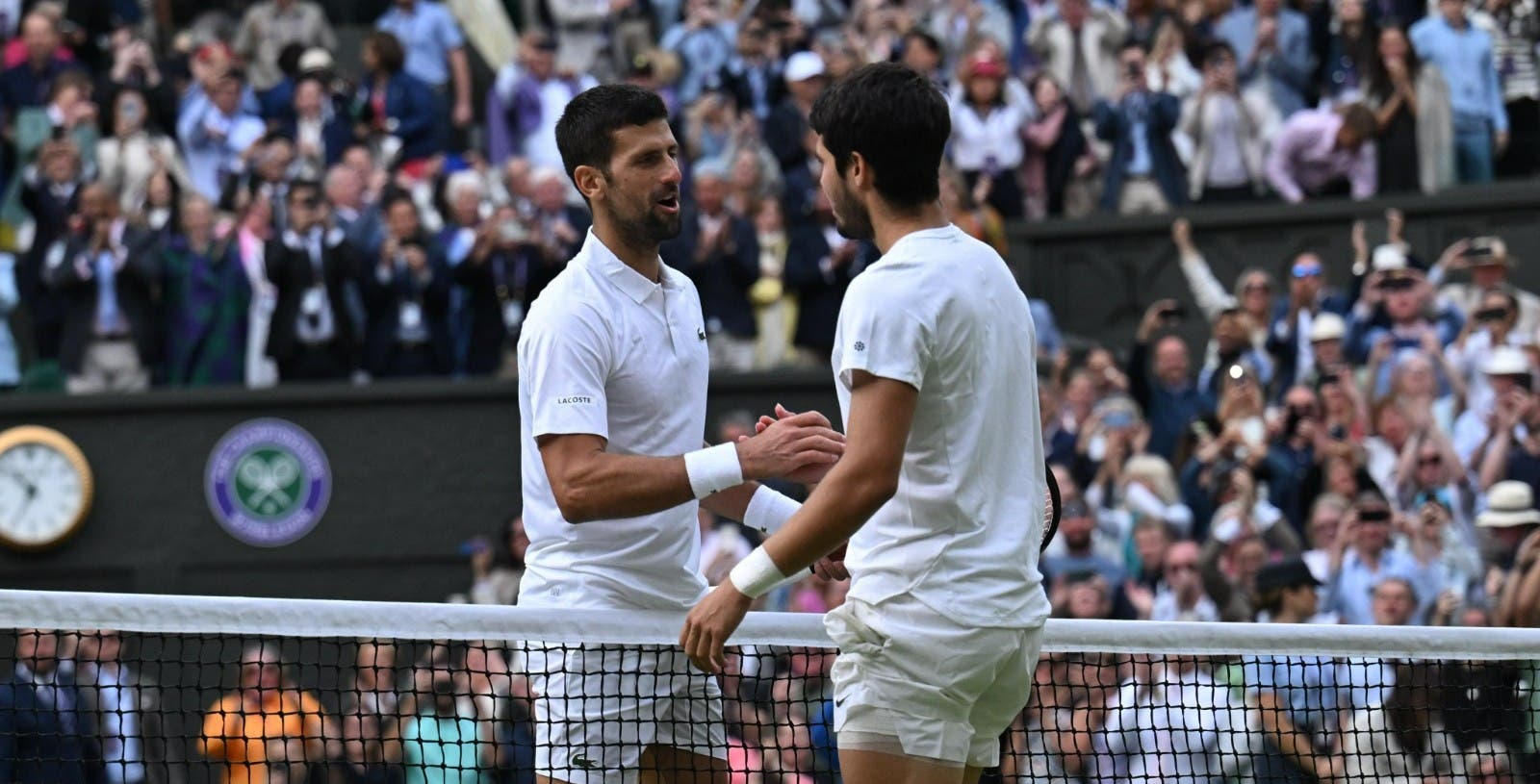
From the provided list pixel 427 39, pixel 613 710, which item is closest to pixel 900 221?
pixel 613 710

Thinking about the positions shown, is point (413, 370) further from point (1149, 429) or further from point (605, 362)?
point (605, 362)

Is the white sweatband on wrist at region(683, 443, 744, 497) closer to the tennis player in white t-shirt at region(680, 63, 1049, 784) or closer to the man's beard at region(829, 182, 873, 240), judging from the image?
→ the tennis player in white t-shirt at region(680, 63, 1049, 784)

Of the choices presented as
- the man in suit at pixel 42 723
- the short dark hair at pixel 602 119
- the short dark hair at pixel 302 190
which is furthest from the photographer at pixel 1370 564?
the short dark hair at pixel 302 190

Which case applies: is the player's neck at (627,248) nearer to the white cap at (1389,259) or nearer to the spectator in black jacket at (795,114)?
the white cap at (1389,259)

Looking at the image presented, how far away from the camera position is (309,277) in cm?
1600

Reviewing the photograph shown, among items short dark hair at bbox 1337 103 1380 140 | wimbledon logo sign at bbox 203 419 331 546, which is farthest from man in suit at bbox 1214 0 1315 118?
wimbledon logo sign at bbox 203 419 331 546

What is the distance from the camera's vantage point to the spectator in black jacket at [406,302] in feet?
52.3

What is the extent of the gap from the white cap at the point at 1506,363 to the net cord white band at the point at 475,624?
639 centimetres

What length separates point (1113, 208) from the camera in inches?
644

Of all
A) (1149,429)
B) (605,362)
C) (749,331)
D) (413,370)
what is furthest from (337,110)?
(605,362)

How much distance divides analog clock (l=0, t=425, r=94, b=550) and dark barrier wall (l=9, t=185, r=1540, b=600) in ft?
0.36

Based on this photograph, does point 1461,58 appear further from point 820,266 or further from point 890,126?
point 890,126

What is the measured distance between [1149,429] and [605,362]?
8.45 m

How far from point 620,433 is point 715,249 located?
9.83 meters
